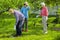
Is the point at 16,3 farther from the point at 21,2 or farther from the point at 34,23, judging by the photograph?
the point at 34,23

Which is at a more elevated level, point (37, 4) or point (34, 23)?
point (37, 4)

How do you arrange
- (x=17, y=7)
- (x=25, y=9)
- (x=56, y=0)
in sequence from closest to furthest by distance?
(x=25, y=9), (x=17, y=7), (x=56, y=0)

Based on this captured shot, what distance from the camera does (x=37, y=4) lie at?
19.3 metres

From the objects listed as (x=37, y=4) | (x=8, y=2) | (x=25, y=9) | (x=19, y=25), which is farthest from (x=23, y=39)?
(x=37, y=4)

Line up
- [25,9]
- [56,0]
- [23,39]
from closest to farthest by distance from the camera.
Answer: [23,39]
[25,9]
[56,0]

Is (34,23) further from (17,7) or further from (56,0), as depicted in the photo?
(56,0)

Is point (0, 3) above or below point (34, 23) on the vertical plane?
above

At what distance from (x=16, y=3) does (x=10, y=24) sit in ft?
8.99

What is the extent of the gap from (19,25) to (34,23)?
23.4 ft

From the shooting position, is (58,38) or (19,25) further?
(19,25)

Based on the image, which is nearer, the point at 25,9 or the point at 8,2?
the point at 25,9

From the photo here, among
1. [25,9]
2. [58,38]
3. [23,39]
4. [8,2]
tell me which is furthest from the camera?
[8,2]

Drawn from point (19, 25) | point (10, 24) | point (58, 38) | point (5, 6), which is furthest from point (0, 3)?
point (58, 38)

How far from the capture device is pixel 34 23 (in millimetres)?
19703
